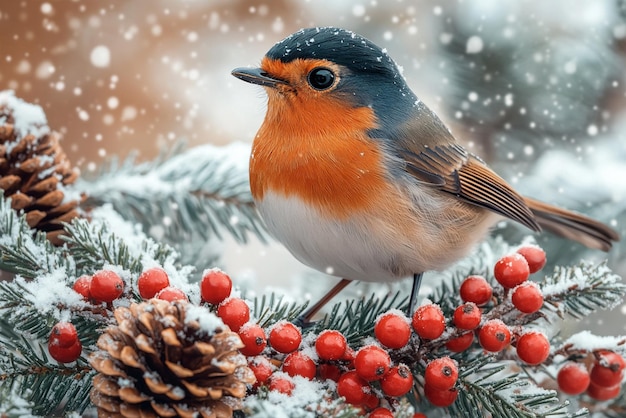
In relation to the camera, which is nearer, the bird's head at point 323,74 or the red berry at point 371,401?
the red berry at point 371,401

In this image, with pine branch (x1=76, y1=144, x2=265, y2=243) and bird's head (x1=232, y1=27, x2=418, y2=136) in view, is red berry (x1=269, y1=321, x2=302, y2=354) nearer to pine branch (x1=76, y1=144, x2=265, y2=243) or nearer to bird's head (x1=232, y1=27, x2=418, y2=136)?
bird's head (x1=232, y1=27, x2=418, y2=136)

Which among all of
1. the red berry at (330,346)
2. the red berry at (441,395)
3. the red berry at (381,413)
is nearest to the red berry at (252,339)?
the red berry at (330,346)

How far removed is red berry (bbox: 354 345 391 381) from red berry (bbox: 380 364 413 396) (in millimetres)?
15

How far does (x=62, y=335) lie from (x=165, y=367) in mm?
213

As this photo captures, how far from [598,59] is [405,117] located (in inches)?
33.4

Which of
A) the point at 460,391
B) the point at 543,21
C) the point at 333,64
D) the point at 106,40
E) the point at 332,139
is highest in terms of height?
the point at 543,21

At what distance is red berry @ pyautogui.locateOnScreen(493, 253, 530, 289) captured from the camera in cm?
130

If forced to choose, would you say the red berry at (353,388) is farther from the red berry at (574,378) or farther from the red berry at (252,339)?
the red berry at (574,378)

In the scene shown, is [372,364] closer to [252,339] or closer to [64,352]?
[252,339]

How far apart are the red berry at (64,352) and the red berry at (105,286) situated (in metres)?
0.08

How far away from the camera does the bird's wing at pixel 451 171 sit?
165cm

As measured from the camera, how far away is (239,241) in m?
1.87

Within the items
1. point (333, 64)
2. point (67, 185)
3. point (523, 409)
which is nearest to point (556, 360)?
point (523, 409)

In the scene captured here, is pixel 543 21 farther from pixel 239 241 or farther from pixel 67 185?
pixel 67 185
